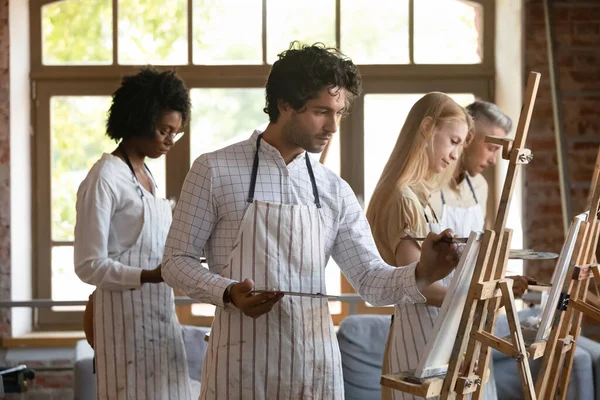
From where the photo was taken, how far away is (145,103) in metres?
2.91

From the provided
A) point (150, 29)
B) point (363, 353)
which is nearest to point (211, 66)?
point (150, 29)

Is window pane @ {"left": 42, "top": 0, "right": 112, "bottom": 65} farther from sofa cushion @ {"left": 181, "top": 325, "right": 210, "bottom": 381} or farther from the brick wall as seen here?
the brick wall

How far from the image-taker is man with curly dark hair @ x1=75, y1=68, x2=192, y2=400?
2.66 m

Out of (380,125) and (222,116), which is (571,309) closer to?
(380,125)

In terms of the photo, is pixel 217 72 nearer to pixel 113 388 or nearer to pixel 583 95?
pixel 583 95

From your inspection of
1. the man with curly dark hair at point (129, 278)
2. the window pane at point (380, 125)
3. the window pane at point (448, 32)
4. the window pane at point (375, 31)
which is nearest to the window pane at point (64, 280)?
the window pane at point (380, 125)

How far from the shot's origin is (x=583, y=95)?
4613 millimetres

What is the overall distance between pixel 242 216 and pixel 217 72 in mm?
2855

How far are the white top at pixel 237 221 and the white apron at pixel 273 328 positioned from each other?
0.04 m

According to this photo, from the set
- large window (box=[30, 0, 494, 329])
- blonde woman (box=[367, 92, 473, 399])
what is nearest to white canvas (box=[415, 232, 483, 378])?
blonde woman (box=[367, 92, 473, 399])

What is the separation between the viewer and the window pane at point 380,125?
4.93 metres

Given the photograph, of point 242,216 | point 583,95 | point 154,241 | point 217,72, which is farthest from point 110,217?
point 583,95

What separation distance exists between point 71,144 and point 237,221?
9.87ft

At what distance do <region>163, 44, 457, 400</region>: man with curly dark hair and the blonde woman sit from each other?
0.89ft
